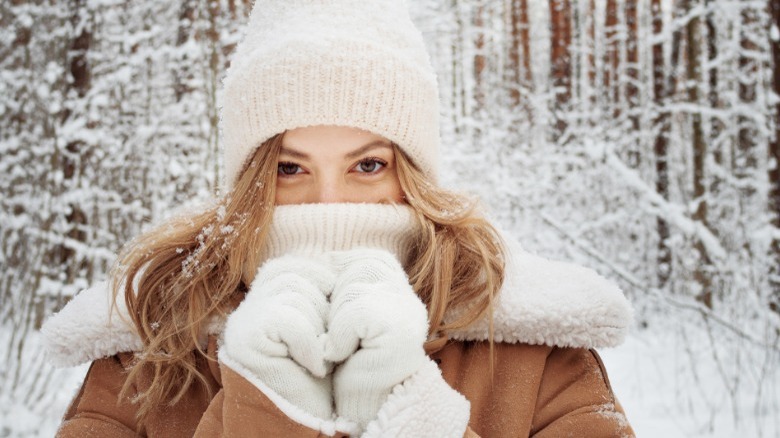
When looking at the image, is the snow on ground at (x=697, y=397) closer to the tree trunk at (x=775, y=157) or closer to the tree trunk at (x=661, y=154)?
the tree trunk at (x=775, y=157)

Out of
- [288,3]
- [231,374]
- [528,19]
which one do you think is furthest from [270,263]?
[528,19]

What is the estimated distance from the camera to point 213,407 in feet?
4.19

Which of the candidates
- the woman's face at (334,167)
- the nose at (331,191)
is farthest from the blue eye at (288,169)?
the nose at (331,191)

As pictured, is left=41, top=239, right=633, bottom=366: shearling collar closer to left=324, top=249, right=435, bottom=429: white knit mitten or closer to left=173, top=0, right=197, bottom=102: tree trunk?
left=324, top=249, right=435, bottom=429: white knit mitten

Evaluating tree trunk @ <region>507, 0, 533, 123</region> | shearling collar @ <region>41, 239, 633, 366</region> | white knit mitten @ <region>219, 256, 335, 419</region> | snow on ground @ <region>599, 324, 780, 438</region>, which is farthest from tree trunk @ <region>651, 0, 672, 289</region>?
tree trunk @ <region>507, 0, 533, 123</region>

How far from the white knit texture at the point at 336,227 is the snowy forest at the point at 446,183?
123 inches

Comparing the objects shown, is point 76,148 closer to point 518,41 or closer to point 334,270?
point 334,270

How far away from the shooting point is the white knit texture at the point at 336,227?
1.54 m

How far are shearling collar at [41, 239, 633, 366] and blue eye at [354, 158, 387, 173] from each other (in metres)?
0.45

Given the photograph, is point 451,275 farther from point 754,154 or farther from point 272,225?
point 754,154

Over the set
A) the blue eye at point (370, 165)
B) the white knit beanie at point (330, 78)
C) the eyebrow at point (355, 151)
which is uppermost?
the white knit beanie at point (330, 78)

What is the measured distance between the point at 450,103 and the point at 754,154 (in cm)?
541

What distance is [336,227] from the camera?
5.07 feet

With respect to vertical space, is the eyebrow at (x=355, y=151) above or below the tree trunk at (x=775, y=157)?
above
